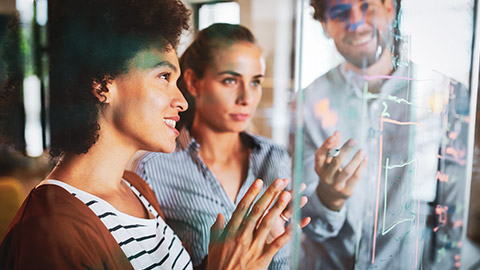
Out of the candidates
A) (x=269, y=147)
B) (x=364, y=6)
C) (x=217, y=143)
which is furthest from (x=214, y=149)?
(x=364, y=6)

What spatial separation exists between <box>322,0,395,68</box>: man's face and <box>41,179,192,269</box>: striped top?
54 cm

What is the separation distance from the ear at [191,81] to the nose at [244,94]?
8 centimetres

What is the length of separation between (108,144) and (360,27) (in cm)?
58

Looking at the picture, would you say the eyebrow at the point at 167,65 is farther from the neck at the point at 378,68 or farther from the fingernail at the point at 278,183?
the neck at the point at 378,68

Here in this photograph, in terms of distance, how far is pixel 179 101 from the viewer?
67 cm

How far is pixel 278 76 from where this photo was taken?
732 mm

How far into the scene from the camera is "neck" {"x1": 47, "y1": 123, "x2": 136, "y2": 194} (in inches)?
22.8

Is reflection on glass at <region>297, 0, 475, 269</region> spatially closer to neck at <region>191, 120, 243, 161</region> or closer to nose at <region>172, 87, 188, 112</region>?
neck at <region>191, 120, 243, 161</region>

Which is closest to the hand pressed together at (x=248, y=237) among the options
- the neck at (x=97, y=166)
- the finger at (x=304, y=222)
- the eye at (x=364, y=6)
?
the finger at (x=304, y=222)

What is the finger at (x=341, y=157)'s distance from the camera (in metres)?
0.83

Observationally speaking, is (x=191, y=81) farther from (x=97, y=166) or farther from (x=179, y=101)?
(x=97, y=166)

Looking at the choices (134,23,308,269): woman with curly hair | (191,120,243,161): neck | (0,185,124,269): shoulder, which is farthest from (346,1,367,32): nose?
(0,185,124,269): shoulder

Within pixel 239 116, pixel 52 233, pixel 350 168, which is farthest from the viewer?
pixel 350 168

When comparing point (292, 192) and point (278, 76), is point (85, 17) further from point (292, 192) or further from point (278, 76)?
point (292, 192)
